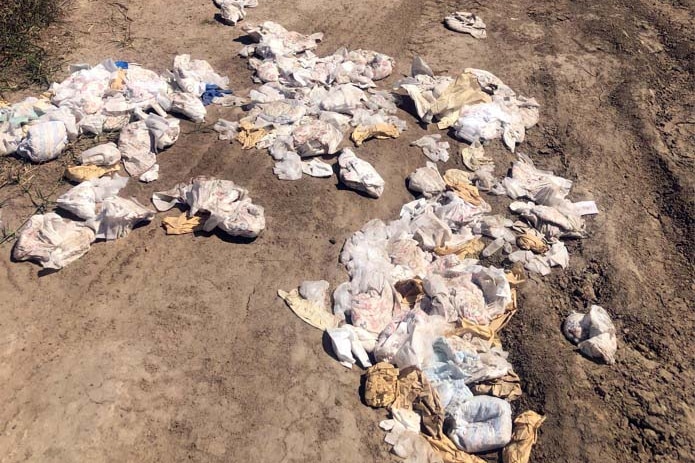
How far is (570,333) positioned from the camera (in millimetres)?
3629

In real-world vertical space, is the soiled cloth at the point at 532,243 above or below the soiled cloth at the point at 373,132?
below

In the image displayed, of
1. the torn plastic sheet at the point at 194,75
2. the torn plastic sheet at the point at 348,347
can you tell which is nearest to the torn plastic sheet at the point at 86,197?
the torn plastic sheet at the point at 194,75

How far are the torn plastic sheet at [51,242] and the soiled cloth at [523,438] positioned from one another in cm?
301

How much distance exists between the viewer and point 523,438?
120 inches

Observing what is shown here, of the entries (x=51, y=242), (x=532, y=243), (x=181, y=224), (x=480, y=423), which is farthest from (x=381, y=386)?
(x=51, y=242)

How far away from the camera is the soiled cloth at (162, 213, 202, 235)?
3.90 meters

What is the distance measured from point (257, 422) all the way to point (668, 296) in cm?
Answer: 304

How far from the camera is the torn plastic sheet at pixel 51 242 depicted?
3574mm

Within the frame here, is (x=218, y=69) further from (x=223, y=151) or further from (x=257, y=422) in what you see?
(x=257, y=422)

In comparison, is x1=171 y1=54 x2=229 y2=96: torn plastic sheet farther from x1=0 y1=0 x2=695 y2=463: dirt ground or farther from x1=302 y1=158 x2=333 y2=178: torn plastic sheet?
x1=302 y1=158 x2=333 y2=178: torn plastic sheet

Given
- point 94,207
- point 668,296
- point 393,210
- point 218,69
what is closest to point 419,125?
point 393,210

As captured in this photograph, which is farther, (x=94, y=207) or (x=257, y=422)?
(x=94, y=207)

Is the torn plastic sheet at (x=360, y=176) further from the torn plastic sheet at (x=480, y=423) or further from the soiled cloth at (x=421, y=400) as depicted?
the torn plastic sheet at (x=480, y=423)

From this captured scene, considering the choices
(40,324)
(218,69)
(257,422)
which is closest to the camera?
(257,422)
